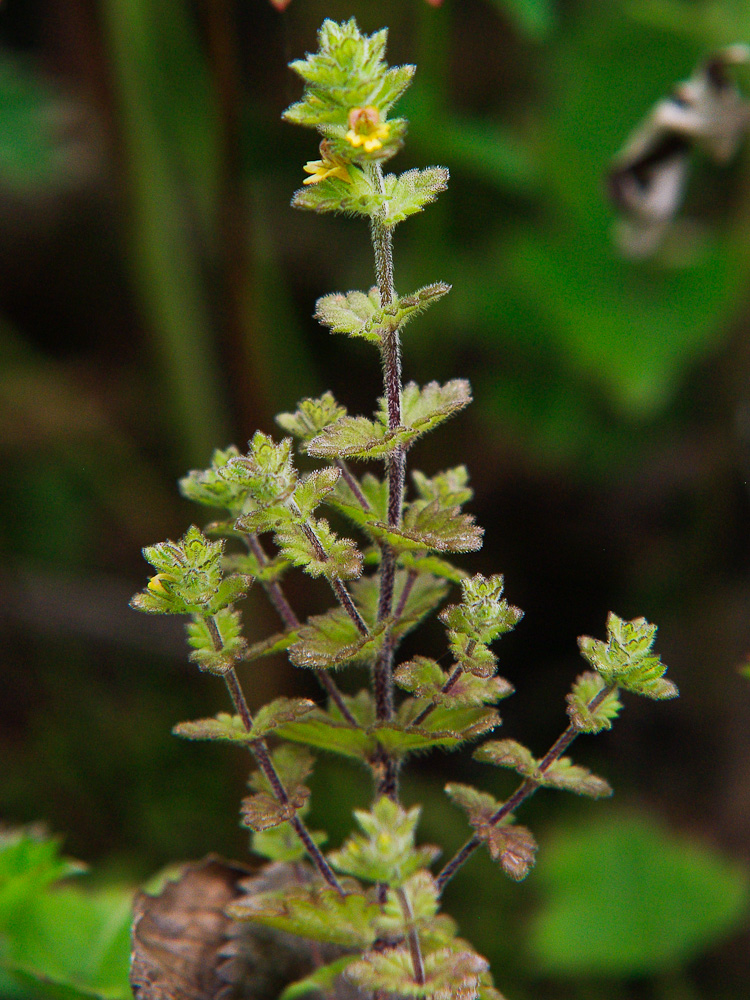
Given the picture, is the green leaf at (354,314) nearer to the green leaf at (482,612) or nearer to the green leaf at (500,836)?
the green leaf at (482,612)

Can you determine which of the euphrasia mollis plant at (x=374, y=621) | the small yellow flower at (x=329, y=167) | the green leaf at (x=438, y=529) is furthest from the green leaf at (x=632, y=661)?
the small yellow flower at (x=329, y=167)

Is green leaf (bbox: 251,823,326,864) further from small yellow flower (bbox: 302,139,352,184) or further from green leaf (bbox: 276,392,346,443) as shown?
small yellow flower (bbox: 302,139,352,184)

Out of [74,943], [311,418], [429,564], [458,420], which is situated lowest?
[74,943]

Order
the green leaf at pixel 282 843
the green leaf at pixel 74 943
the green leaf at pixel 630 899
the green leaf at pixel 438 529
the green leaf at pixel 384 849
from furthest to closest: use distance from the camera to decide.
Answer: the green leaf at pixel 630 899 → the green leaf at pixel 74 943 → the green leaf at pixel 282 843 → the green leaf at pixel 438 529 → the green leaf at pixel 384 849

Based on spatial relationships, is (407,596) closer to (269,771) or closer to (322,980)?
(269,771)

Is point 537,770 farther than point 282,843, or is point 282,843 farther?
point 282,843

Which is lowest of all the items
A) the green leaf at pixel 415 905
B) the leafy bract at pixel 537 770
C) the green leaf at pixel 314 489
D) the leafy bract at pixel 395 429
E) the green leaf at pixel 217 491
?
the green leaf at pixel 415 905

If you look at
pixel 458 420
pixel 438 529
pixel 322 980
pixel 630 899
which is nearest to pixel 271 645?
pixel 438 529

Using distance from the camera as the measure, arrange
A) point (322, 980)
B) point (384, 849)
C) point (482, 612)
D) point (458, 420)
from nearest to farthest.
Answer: point (384, 849), point (482, 612), point (322, 980), point (458, 420)
